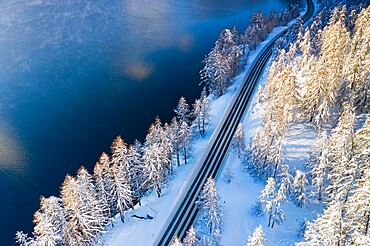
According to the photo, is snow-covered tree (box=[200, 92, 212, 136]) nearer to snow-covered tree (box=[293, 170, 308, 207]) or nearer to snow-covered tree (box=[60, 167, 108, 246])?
snow-covered tree (box=[293, 170, 308, 207])

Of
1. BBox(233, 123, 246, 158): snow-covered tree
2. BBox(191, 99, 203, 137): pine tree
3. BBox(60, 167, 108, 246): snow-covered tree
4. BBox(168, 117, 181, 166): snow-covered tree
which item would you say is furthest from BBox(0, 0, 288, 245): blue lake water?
BBox(233, 123, 246, 158): snow-covered tree

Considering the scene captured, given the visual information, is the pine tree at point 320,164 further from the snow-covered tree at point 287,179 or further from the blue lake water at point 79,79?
the blue lake water at point 79,79

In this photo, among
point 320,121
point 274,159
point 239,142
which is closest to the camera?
point 274,159

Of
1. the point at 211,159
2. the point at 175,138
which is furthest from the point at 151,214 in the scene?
the point at 211,159

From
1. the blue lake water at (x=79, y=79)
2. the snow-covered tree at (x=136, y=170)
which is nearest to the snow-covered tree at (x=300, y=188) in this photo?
the snow-covered tree at (x=136, y=170)

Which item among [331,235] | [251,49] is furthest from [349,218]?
[251,49]

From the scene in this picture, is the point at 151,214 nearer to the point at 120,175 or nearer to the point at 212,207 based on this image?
the point at 120,175
